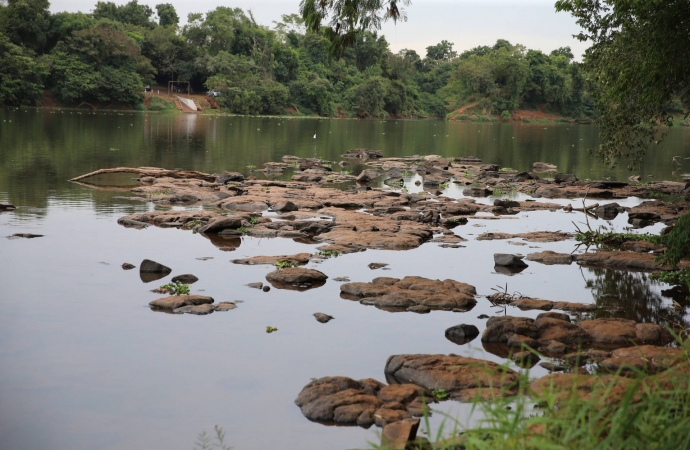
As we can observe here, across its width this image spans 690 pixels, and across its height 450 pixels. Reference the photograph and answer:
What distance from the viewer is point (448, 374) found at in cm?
557

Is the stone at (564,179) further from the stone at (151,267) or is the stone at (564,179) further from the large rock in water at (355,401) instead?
the large rock in water at (355,401)

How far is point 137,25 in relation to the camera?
82.5m

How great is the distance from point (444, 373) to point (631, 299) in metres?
3.68

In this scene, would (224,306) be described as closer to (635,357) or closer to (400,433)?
(400,433)

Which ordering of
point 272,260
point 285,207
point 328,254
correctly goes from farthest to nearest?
point 285,207 < point 328,254 < point 272,260

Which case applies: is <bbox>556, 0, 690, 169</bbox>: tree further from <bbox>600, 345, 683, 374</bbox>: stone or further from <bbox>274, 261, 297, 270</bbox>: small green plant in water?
<bbox>274, 261, 297, 270</bbox>: small green plant in water

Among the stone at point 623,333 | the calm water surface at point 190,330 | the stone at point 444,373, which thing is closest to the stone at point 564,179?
the calm water surface at point 190,330

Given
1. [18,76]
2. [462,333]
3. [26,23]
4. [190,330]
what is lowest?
[190,330]

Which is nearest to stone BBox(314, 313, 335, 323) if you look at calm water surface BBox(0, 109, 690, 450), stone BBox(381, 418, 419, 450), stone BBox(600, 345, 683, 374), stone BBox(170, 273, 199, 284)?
calm water surface BBox(0, 109, 690, 450)

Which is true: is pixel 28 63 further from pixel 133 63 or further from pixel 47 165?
pixel 47 165

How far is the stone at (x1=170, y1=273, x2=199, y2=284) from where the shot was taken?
8367 millimetres

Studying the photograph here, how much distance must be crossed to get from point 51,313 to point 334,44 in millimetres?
11640

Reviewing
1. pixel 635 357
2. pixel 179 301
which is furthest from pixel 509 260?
pixel 179 301

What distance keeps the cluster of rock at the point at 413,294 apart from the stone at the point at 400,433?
10.6ft
